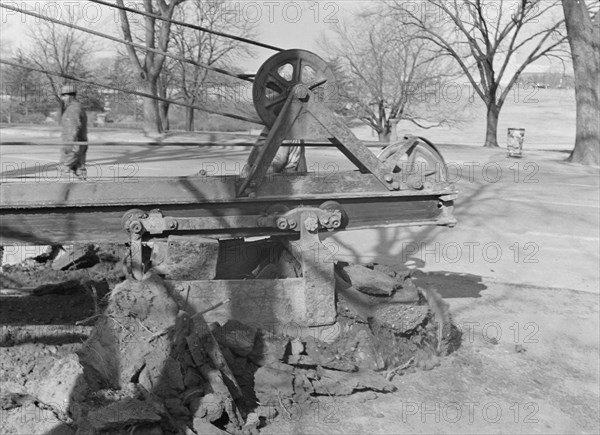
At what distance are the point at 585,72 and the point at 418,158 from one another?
17.8 metres

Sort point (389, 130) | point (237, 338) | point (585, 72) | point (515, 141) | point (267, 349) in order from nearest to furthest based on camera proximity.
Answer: point (237, 338) → point (267, 349) → point (585, 72) → point (515, 141) → point (389, 130)

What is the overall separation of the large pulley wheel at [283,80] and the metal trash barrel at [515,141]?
844 inches

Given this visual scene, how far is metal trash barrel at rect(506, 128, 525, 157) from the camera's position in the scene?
82.5 ft

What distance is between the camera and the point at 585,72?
21219 mm

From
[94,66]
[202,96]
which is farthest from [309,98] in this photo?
[94,66]

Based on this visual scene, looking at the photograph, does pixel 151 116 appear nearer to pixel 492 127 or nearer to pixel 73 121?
pixel 492 127

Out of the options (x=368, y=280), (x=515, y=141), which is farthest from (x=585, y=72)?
(x=368, y=280)

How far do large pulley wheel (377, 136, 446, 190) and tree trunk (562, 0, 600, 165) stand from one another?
17.6 metres

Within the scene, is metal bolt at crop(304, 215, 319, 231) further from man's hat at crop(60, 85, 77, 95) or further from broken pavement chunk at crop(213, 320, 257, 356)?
man's hat at crop(60, 85, 77, 95)

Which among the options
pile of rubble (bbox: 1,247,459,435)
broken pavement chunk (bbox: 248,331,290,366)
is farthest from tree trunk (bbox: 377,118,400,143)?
broken pavement chunk (bbox: 248,331,290,366)

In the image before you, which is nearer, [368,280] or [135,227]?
[135,227]

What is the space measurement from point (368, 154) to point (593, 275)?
4599 millimetres

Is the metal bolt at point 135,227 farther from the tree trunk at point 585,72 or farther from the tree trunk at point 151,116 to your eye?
the tree trunk at point 151,116

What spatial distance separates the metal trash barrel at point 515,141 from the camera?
25.2m
